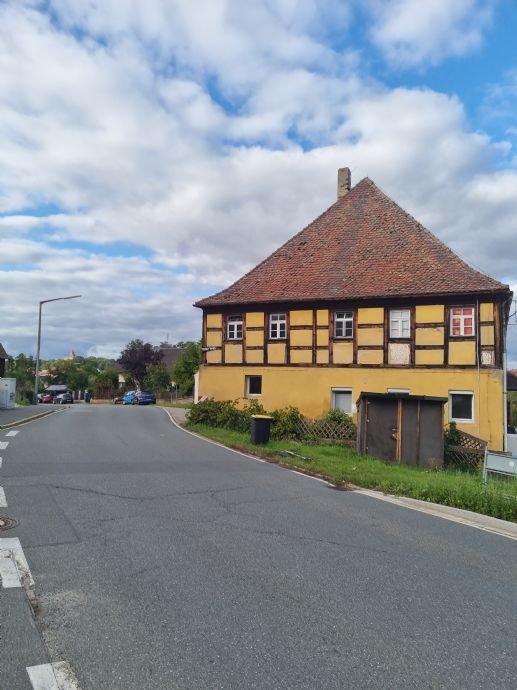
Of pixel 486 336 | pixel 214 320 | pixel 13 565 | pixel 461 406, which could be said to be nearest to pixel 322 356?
pixel 214 320

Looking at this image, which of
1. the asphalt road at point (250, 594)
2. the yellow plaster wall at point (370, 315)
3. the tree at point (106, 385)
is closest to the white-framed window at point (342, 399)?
the yellow plaster wall at point (370, 315)

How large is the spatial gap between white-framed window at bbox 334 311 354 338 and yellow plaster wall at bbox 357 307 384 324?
0.38 meters

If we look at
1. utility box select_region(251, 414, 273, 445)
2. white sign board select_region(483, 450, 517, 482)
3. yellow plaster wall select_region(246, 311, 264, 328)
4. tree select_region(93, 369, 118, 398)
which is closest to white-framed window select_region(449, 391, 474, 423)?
utility box select_region(251, 414, 273, 445)

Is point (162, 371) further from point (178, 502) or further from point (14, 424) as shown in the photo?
point (178, 502)

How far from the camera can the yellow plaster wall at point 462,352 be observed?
22.5 metres

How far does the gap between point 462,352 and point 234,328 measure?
10.0 meters

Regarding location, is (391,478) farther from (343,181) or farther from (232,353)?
(343,181)

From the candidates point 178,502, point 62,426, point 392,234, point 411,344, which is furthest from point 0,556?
point 392,234

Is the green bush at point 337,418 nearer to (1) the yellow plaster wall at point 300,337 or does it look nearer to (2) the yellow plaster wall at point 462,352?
(1) the yellow plaster wall at point 300,337

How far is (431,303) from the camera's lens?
2314cm

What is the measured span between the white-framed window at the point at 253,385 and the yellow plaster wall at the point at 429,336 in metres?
7.15

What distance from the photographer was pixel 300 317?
1003 inches

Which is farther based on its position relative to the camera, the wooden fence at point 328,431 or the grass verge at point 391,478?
the wooden fence at point 328,431

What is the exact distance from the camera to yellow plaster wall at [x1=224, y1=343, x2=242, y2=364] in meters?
26.8
